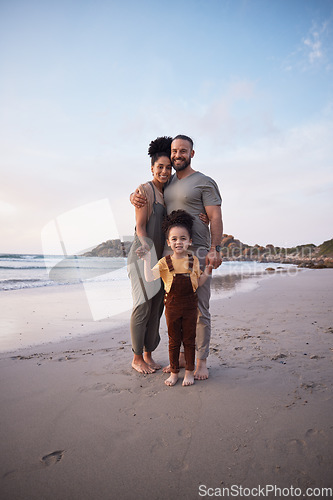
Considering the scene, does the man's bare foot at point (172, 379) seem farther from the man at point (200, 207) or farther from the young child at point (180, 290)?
the man at point (200, 207)

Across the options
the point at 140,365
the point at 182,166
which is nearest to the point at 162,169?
the point at 182,166

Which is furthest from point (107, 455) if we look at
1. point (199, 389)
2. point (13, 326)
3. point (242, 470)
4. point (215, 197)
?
point (13, 326)

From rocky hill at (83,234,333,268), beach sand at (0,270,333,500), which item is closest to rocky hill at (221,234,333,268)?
rocky hill at (83,234,333,268)

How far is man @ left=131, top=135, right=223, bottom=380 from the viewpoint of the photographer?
106 inches

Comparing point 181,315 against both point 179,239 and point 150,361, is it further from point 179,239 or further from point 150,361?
point 150,361

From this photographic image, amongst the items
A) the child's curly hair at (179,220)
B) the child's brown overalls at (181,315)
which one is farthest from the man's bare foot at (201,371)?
the child's curly hair at (179,220)

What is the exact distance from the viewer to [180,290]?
8.21ft

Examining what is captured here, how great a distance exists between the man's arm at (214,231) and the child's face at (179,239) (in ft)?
0.89

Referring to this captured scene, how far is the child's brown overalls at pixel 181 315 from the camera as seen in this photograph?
249 cm

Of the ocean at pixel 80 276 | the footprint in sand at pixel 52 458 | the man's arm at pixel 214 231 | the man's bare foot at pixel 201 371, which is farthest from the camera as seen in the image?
the ocean at pixel 80 276

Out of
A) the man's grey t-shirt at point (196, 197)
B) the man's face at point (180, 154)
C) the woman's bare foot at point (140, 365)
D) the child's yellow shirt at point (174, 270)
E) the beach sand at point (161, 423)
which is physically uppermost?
the man's face at point (180, 154)

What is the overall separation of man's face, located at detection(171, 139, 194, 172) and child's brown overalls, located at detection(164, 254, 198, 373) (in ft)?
3.03

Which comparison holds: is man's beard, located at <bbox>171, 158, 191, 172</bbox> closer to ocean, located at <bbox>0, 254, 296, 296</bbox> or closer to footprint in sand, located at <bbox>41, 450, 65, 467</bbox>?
footprint in sand, located at <bbox>41, 450, 65, 467</bbox>

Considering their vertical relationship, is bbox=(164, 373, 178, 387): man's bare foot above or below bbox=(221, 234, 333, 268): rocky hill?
below
